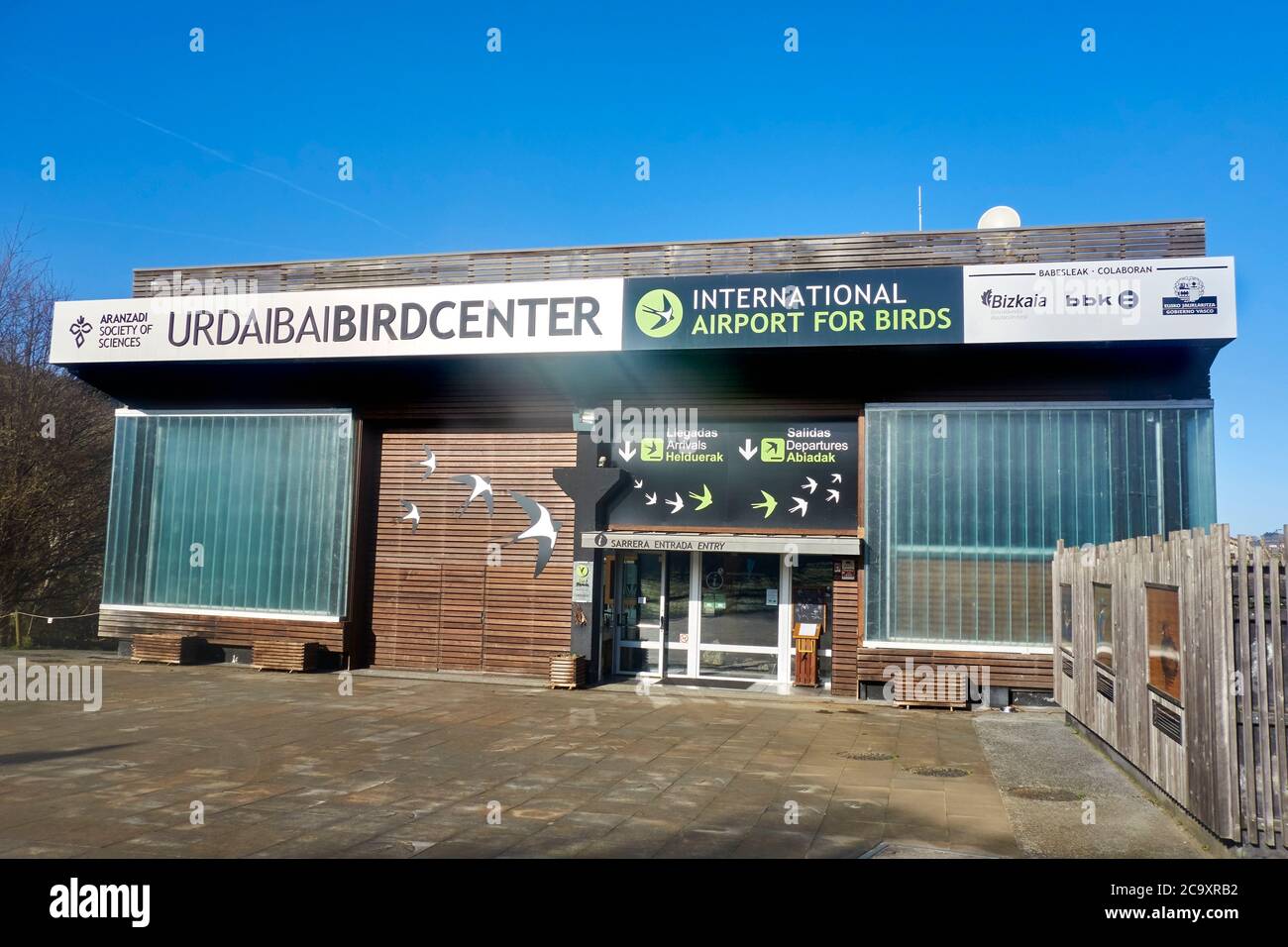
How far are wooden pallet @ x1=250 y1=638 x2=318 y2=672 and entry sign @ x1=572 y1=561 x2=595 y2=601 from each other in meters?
5.07

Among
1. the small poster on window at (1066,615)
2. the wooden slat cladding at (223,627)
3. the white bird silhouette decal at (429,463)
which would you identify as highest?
the white bird silhouette decal at (429,463)

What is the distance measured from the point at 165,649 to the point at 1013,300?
16425 millimetres

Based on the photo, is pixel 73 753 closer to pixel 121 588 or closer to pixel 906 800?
pixel 906 800

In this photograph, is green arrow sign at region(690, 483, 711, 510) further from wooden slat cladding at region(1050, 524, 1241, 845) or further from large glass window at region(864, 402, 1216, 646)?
wooden slat cladding at region(1050, 524, 1241, 845)

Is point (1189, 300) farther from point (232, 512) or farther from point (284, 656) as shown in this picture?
point (232, 512)

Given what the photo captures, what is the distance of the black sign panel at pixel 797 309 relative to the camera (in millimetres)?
14352

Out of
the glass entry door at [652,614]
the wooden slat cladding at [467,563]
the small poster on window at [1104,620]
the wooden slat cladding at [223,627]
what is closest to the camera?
the small poster on window at [1104,620]

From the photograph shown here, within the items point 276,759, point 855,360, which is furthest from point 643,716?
point 855,360

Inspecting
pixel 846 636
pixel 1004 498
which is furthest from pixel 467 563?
pixel 1004 498

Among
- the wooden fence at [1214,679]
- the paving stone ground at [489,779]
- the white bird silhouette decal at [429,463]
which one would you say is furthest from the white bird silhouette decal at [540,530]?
the wooden fence at [1214,679]

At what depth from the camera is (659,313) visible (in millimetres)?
15453

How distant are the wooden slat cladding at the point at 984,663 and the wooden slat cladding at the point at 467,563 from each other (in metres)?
5.55

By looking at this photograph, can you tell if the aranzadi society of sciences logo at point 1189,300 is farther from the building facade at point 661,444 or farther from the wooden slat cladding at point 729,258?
the wooden slat cladding at point 729,258
